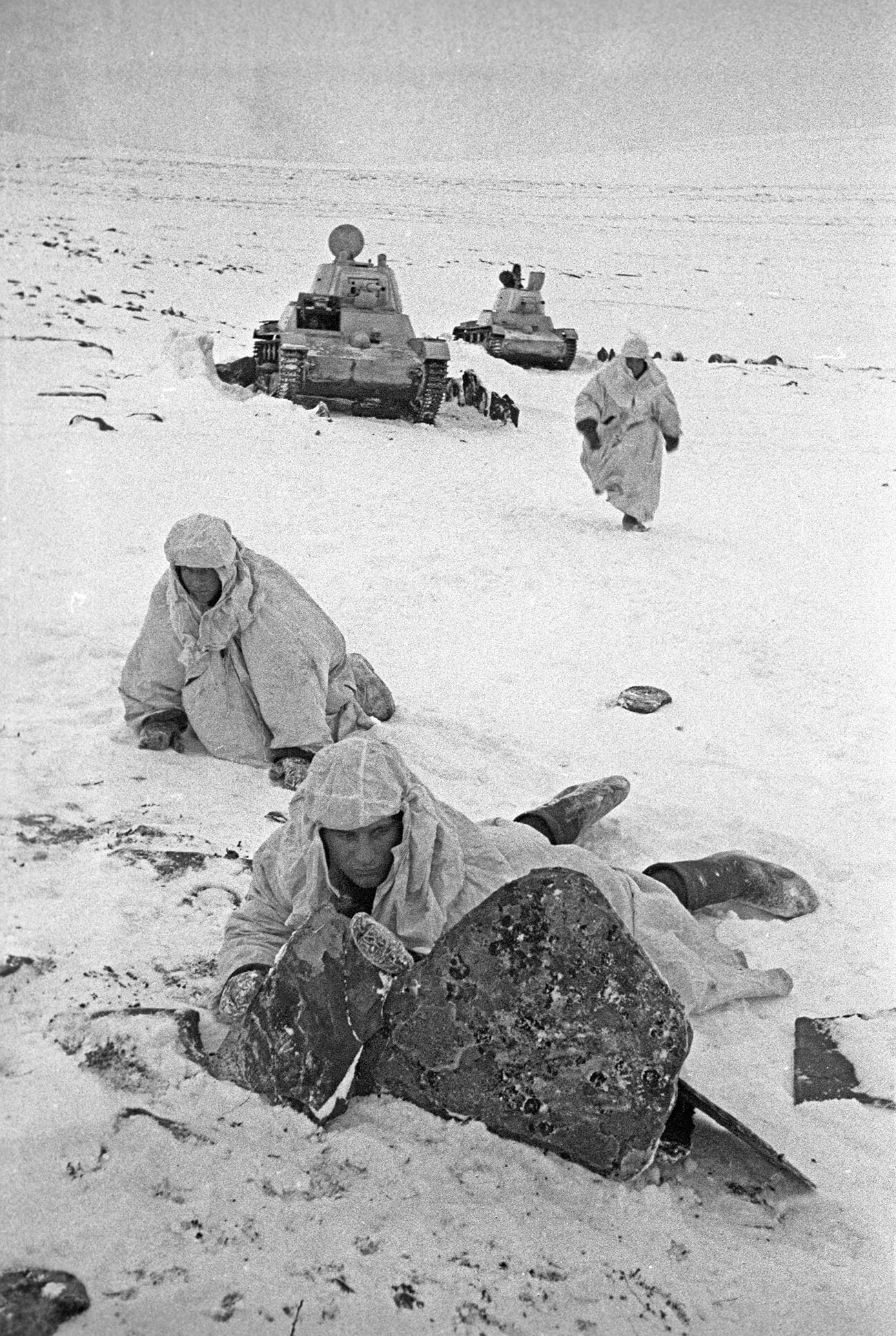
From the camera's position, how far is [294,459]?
37.8 ft

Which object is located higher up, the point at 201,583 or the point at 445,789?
the point at 201,583

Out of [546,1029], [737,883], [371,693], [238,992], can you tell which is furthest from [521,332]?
[546,1029]

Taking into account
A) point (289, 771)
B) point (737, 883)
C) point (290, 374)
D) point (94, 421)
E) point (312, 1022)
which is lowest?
point (94, 421)

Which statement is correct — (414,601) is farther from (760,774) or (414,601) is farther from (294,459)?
(294,459)

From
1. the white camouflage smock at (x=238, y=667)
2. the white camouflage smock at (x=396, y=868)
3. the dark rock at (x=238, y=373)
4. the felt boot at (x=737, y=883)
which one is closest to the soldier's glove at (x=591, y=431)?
the white camouflage smock at (x=238, y=667)

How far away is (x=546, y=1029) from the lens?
8.54 feet

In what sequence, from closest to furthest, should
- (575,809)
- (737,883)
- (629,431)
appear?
1. (737,883)
2. (575,809)
3. (629,431)

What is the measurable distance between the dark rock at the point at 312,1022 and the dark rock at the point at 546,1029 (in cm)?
9

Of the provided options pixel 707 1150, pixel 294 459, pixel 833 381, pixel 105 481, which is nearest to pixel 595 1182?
pixel 707 1150

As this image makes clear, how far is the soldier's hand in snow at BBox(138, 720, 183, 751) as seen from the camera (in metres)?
4.97

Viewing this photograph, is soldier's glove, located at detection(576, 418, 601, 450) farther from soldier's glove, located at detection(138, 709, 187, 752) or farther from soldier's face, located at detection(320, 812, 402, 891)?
soldier's face, located at detection(320, 812, 402, 891)

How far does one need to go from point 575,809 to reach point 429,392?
10.4 meters

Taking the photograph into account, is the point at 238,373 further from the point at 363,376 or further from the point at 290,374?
the point at 363,376

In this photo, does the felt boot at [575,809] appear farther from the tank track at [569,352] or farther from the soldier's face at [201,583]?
the tank track at [569,352]
